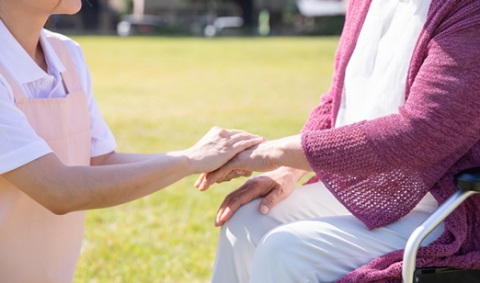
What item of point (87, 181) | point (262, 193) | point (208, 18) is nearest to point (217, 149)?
point (262, 193)

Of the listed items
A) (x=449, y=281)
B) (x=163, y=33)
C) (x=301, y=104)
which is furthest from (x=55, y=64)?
(x=163, y=33)

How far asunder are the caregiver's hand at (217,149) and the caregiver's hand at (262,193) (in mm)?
167

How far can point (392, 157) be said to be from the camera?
199 cm

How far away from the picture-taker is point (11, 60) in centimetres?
217

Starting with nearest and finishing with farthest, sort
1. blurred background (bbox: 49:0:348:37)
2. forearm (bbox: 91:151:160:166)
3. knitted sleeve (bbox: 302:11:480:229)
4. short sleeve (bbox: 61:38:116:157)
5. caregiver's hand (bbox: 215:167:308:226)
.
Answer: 1. knitted sleeve (bbox: 302:11:480:229)
2. caregiver's hand (bbox: 215:167:308:226)
3. short sleeve (bbox: 61:38:116:157)
4. forearm (bbox: 91:151:160:166)
5. blurred background (bbox: 49:0:348:37)

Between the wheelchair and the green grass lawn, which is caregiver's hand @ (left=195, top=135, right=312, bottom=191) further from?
the green grass lawn

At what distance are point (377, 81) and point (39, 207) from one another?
4.15ft

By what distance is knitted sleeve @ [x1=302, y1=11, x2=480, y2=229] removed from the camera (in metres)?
1.89

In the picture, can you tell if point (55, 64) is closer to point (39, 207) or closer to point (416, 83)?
point (39, 207)

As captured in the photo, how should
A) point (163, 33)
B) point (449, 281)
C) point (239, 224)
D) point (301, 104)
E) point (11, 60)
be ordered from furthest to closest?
point (163, 33), point (301, 104), point (239, 224), point (11, 60), point (449, 281)

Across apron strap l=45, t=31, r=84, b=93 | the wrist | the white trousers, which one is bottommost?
the white trousers

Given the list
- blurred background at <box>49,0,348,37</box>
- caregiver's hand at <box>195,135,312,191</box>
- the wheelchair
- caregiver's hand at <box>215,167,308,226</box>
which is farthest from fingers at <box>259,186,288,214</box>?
blurred background at <box>49,0,348,37</box>

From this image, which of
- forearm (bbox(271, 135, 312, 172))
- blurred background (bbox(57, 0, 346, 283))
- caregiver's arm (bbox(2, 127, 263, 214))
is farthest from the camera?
blurred background (bbox(57, 0, 346, 283))

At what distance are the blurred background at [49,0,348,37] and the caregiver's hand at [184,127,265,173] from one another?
3966cm
